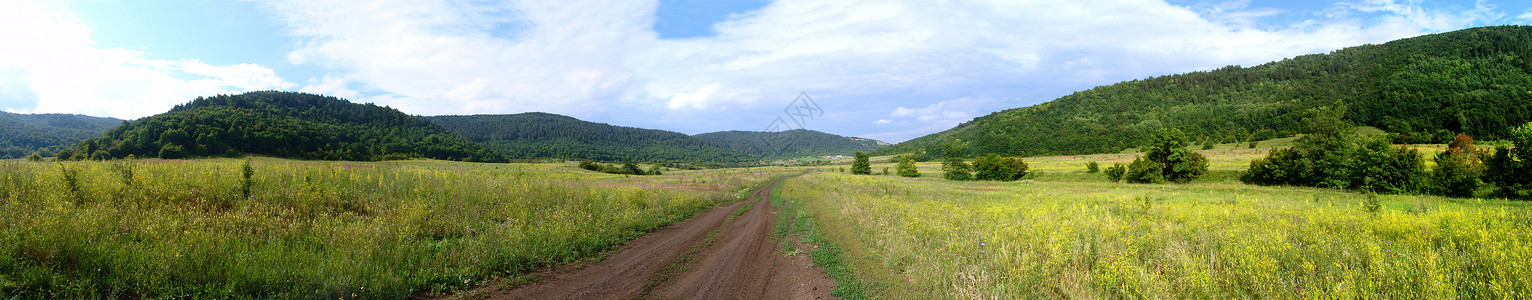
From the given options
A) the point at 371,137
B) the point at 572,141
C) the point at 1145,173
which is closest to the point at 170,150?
the point at 371,137

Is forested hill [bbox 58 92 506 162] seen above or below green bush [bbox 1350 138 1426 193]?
above

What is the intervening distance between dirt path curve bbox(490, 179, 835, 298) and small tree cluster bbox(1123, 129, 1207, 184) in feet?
158

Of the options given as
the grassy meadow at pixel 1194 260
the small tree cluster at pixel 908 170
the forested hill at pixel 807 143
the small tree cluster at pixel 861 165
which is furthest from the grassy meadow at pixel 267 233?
the forested hill at pixel 807 143

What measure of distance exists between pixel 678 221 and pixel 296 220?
335 inches

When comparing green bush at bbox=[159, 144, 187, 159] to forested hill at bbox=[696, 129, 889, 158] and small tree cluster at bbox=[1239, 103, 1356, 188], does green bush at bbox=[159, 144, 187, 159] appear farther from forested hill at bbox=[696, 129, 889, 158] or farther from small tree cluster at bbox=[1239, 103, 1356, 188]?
forested hill at bbox=[696, 129, 889, 158]

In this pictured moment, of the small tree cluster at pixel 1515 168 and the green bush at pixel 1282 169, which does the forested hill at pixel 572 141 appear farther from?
the small tree cluster at pixel 1515 168

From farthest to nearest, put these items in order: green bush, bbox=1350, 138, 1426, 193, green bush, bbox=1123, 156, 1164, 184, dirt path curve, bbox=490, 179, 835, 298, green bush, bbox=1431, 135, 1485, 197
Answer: green bush, bbox=1123, 156, 1164, 184 < green bush, bbox=1350, 138, 1426, 193 < green bush, bbox=1431, 135, 1485, 197 < dirt path curve, bbox=490, 179, 835, 298

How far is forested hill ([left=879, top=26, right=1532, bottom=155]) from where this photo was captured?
7769cm

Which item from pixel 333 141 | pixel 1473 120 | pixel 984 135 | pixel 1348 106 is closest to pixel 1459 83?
pixel 1348 106

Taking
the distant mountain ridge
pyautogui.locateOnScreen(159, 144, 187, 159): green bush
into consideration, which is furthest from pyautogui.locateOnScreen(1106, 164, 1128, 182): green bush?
pyautogui.locateOnScreen(159, 144, 187, 159): green bush

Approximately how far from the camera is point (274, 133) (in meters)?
42.4

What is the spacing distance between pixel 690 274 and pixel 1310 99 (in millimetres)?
160966

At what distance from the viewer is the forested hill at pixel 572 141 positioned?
5997 inches

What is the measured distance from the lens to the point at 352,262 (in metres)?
5.93
